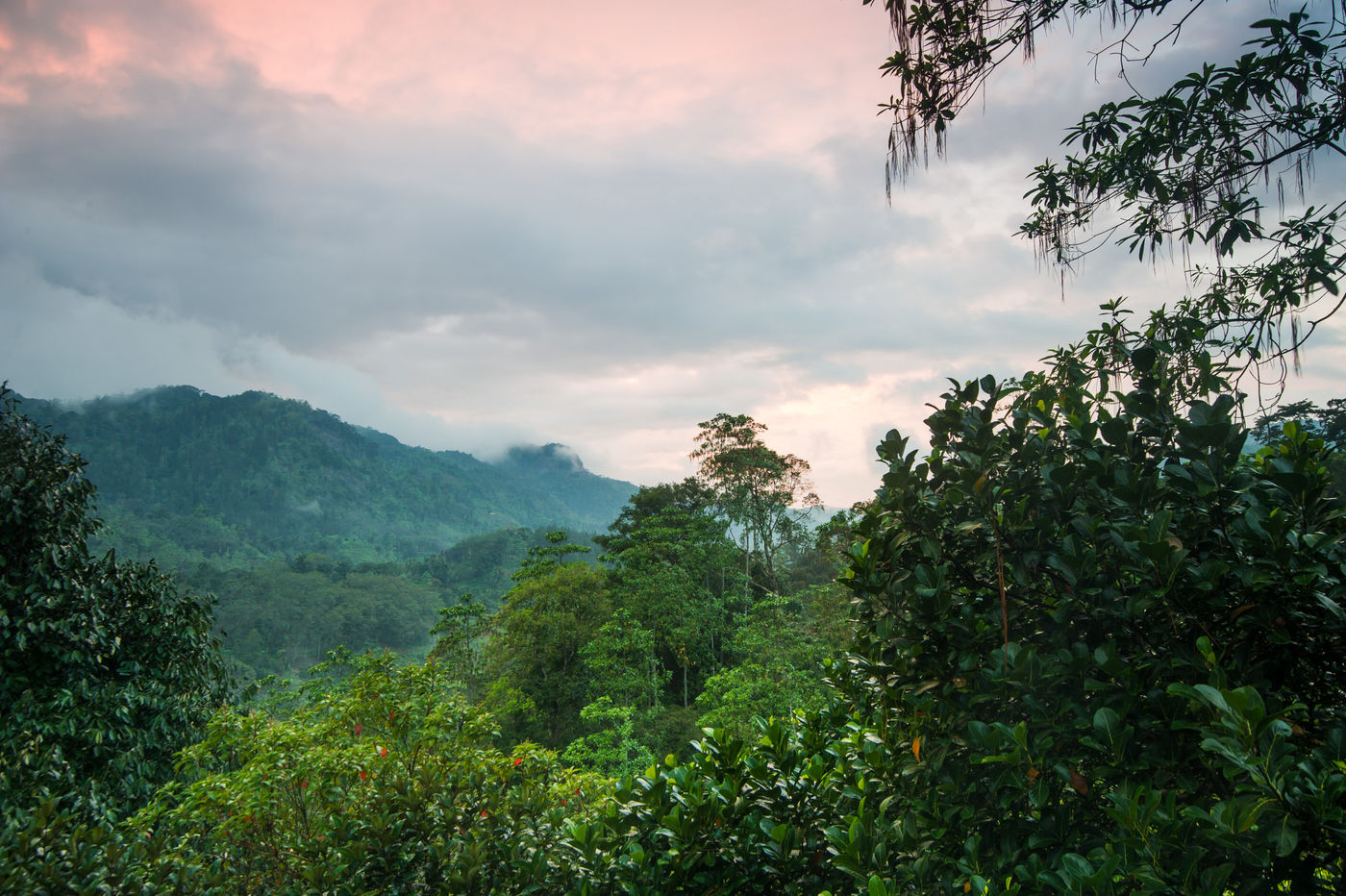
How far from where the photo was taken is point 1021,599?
1.47m

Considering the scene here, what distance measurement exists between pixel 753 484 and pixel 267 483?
102m

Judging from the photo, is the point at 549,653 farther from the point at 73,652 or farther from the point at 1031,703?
the point at 1031,703

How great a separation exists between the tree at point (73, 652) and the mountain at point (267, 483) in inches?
3096

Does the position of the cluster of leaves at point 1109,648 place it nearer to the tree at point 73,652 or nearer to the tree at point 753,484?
the tree at point 73,652

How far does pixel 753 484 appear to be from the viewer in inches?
907

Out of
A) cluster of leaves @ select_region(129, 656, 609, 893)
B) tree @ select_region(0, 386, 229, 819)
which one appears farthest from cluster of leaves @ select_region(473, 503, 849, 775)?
cluster of leaves @ select_region(129, 656, 609, 893)

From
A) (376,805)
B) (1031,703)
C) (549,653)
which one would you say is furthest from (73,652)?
(549,653)

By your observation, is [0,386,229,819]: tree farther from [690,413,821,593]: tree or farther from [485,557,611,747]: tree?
[690,413,821,593]: tree

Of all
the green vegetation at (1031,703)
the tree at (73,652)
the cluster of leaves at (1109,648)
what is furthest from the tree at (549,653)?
the cluster of leaves at (1109,648)

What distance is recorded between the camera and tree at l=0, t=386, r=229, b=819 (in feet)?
16.2

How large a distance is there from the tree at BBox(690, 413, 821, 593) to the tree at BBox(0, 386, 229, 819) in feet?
60.0

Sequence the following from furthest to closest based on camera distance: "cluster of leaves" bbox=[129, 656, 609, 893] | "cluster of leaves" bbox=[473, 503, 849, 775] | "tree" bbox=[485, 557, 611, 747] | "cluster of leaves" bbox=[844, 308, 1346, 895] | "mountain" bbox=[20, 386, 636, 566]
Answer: "mountain" bbox=[20, 386, 636, 566] < "tree" bbox=[485, 557, 611, 747] < "cluster of leaves" bbox=[473, 503, 849, 775] < "cluster of leaves" bbox=[129, 656, 609, 893] < "cluster of leaves" bbox=[844, 308, 1346, 895]

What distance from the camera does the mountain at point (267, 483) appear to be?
87.4 m

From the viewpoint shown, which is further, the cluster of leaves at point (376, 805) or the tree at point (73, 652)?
the tree at point (73, 652)
